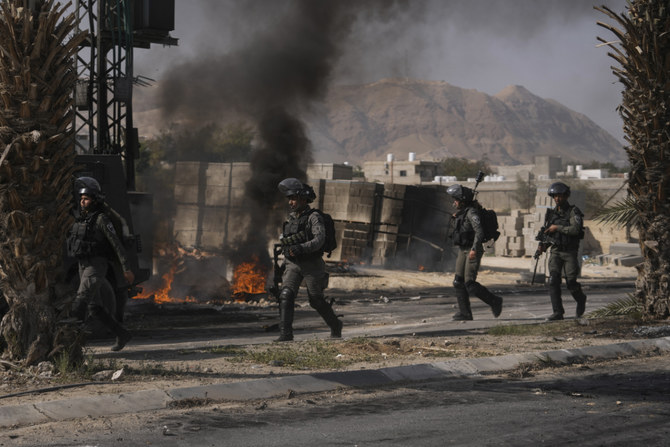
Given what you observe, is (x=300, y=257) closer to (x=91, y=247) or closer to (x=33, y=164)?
(x=91, y=247)

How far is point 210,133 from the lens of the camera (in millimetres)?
27828

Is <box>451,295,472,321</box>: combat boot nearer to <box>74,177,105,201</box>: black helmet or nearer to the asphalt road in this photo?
the asphalt road

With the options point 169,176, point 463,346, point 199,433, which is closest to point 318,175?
point 169,176

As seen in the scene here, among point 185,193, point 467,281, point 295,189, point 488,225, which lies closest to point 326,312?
point 295,189

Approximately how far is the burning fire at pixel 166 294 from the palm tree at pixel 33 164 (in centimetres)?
1032

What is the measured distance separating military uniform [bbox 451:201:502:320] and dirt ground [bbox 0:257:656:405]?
1.07 metres

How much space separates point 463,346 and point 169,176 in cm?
1725

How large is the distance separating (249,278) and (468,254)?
354 inches

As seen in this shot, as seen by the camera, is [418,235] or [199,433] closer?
[199,433]

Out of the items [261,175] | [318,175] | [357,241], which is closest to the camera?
[261,175]

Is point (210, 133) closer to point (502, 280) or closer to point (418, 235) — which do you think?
point (418, 235)

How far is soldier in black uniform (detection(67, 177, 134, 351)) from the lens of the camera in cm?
771

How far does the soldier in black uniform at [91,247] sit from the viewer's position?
25.3 ft

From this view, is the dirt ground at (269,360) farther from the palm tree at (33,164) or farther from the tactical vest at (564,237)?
the tactical vest at (564,237)
